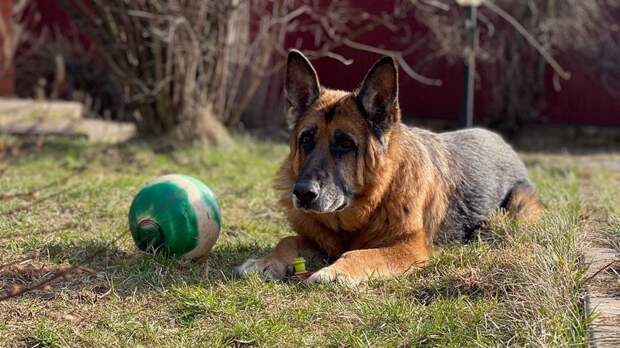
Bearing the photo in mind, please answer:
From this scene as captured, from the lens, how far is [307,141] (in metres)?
5.23

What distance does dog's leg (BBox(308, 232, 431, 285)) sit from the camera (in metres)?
4.84

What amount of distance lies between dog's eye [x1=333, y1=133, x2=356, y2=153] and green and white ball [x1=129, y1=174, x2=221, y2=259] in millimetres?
969

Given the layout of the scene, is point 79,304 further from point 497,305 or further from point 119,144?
point 119,144

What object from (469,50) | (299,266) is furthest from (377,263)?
(469,50)

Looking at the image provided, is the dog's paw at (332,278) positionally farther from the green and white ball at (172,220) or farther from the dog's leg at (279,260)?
the green and white ball at (172,220)

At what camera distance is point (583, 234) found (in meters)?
5.48

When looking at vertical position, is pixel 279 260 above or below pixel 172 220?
below

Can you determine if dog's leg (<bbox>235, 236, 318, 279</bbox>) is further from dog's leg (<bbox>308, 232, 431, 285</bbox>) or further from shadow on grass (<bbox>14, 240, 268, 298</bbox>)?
dog's leg (<bbox>308, 232, 431, 285</bbox>)

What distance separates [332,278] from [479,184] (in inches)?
73.7

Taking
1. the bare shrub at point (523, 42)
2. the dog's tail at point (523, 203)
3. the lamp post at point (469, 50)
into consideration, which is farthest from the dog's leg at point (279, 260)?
the bare shrub at point (523, 42)

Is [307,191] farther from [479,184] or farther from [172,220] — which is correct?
[479,184]

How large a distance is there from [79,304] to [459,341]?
2050 millimetres

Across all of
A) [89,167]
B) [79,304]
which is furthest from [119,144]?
[79,304]

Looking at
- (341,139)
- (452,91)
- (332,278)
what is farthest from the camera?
(452,91)
